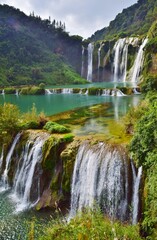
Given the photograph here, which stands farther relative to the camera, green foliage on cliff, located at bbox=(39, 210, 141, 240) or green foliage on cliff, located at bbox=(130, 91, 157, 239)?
green foliage on cliff, located at bbox=(130, 91, 157, 239)

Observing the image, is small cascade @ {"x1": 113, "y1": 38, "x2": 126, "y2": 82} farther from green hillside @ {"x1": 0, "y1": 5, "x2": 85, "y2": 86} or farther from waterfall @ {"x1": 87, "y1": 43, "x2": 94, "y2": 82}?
waterfall @ {"x1": 87, "y1": 43, "x2": 94, "y2": 82}

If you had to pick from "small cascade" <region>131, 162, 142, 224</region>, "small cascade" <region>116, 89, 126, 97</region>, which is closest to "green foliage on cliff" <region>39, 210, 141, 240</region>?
"small cascade" <region>131, 162, 142, 224</region>

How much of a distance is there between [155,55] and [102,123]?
40.9 m

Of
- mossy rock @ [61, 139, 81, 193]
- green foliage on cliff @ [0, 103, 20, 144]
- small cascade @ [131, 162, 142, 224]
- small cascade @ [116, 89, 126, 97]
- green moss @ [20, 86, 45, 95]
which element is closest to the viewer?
small cascade @ [131, 162, 142, 224]

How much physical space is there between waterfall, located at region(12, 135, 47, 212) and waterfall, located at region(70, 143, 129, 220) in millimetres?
2861

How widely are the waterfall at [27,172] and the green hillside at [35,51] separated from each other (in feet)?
208

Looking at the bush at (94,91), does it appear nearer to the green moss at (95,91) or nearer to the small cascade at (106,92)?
the green moss at (95,91)

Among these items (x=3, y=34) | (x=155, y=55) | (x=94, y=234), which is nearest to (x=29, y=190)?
(x=94, y=234)

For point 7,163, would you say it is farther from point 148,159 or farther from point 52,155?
point 148,159

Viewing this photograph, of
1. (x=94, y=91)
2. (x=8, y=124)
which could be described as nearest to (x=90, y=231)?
(x=8, y=124)

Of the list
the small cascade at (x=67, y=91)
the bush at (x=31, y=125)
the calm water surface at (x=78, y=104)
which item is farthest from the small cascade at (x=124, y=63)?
the bush at (x=31, y=125)

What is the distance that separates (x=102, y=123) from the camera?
2078cm

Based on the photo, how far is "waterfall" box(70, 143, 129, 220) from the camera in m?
12.1

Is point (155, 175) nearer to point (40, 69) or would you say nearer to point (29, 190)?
point (29, 190)
